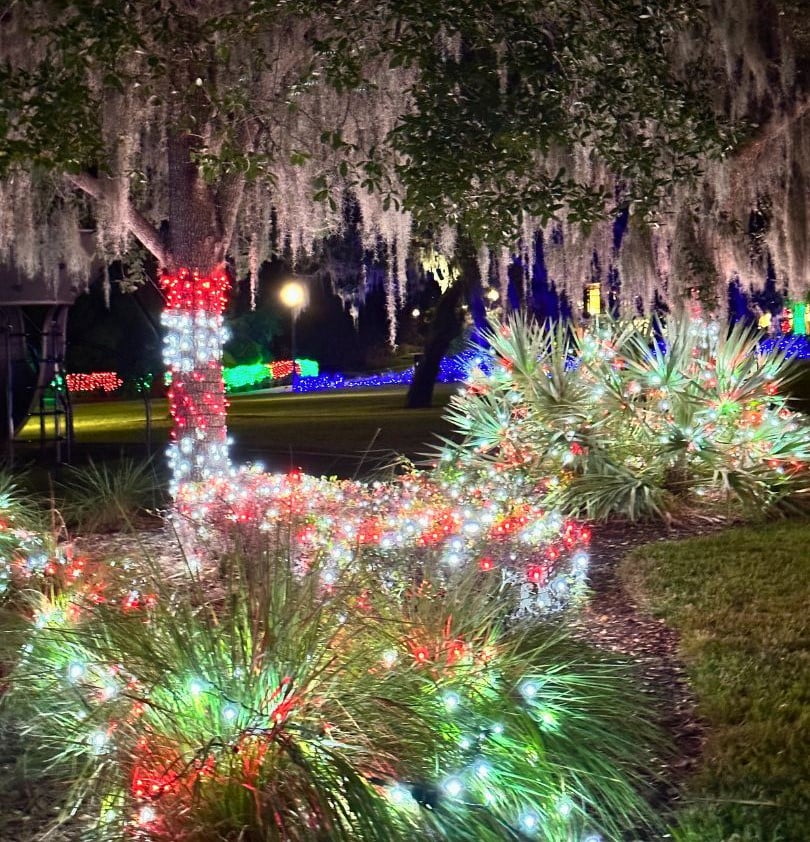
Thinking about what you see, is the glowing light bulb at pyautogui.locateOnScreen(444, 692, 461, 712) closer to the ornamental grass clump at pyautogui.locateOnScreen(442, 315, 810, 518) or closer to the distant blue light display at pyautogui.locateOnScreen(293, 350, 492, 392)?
the ornamental grass clump at pyautogui.locateOnScreen(442, 315, 810, 518)

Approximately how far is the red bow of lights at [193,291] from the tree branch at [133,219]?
0.82 ft

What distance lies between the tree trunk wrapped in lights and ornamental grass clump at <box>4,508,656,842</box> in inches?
194

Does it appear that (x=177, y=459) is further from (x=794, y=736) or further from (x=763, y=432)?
(x=794, y=736)

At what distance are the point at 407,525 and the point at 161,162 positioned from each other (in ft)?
17.7

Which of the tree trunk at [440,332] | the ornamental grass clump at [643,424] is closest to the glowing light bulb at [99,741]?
the ornamental grass clump at [643,424]

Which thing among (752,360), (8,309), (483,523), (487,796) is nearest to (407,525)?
(483,523)

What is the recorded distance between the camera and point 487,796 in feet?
11.3

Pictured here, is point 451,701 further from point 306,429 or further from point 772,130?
point 306,429

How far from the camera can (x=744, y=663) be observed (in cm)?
520

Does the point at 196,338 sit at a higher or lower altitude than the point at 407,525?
higher

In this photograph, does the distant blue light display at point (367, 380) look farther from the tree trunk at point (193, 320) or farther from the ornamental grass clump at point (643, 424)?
the tree trunk at point (193, 320)

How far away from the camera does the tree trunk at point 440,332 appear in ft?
69.9

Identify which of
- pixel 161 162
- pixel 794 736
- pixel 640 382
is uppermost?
pixel 161 162

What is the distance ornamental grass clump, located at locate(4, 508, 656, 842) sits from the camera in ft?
10.5
